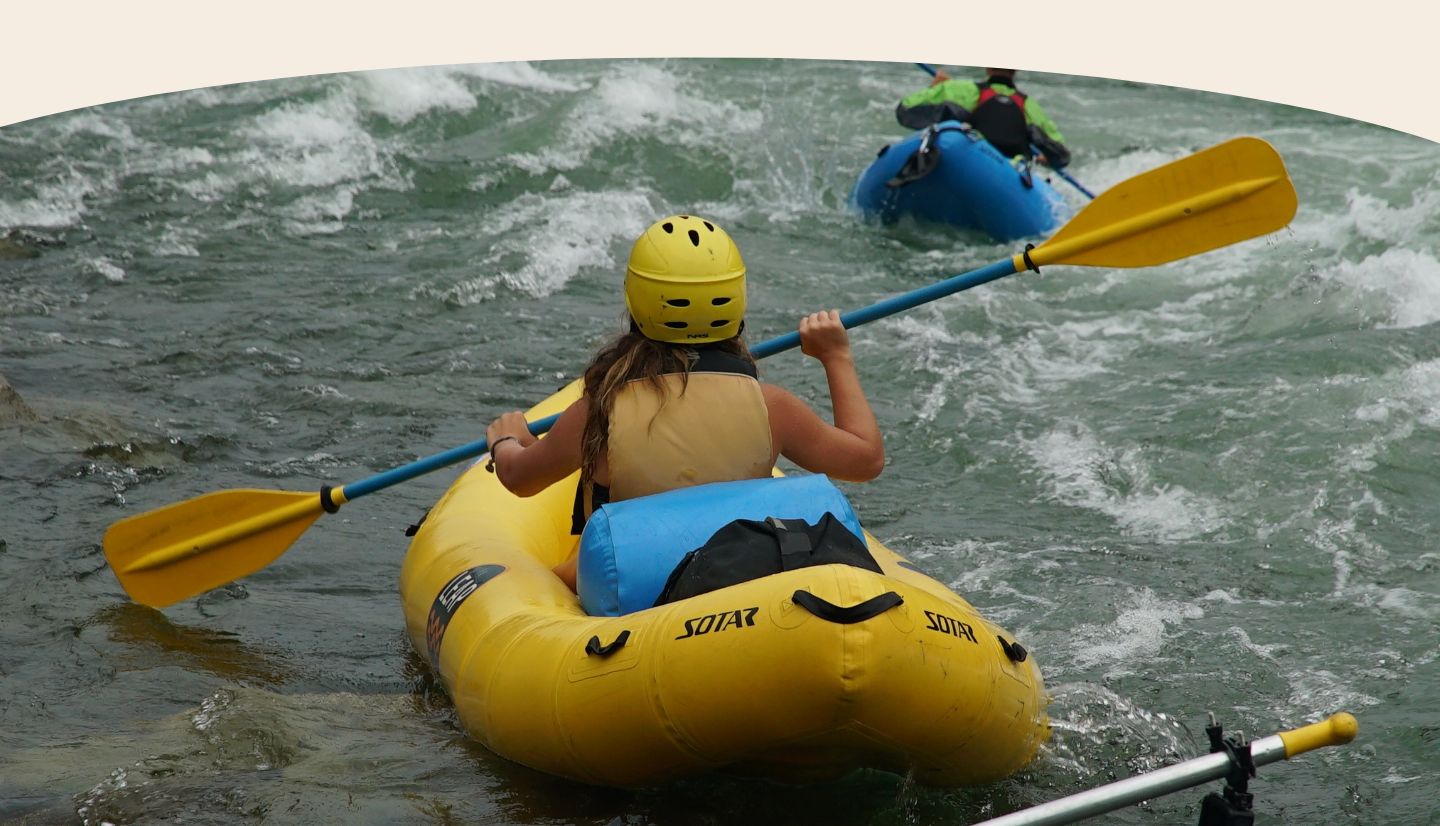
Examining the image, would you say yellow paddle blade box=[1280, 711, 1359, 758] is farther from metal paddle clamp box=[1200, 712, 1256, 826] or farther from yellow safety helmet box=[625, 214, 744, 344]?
yellow safety helmet box=[625, 214, 744, 344]

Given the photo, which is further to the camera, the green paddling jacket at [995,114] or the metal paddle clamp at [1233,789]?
the green paddling jacket at [995,114]

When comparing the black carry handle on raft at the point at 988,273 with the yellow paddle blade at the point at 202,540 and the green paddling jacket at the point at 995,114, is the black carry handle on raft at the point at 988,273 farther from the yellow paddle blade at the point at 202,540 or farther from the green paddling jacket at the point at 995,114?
the green paddling jacket at the point at 995,114

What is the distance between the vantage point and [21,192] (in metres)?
8.22

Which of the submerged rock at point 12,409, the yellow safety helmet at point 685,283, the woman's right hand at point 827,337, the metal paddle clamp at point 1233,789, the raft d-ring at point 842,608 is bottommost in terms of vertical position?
the submerged rock at point 12,409

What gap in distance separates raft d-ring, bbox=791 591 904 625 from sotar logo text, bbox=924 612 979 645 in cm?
11

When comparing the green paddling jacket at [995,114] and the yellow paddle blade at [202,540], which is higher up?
the green paddling jacket at [995,114]

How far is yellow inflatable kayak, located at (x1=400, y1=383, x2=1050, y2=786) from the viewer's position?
98.5 inches

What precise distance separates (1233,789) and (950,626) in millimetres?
513

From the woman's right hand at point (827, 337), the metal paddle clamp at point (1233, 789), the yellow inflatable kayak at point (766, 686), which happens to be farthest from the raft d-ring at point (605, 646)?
the metal paddle clamp at point (1233, 789)

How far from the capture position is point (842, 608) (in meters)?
2.48

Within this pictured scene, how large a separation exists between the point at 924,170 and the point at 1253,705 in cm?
477

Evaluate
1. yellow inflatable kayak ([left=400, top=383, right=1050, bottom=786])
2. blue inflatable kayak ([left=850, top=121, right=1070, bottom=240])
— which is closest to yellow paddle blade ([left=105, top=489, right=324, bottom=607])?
yellow inflatable kayak ([left=400, top=383, right=1050, bottom=786])

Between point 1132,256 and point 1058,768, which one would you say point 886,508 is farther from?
point 1058,768

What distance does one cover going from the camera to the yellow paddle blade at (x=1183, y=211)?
3797mm
